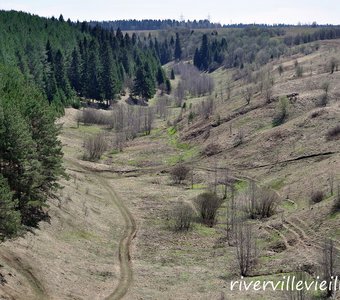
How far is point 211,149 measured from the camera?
8075 centimetres

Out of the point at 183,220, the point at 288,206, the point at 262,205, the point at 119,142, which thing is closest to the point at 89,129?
the point at 119,142

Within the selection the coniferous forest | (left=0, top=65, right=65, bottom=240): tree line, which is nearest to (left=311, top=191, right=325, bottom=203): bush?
the coniferous forest

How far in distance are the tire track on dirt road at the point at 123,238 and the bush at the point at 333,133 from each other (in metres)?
30.5

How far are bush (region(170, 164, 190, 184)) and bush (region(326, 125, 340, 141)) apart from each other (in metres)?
20.4

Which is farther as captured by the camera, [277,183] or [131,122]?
→ [131,122]

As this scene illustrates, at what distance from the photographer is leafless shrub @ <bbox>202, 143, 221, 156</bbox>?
7962cm

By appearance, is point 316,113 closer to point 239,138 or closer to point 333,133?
point 333,133

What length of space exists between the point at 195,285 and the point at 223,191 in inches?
1072

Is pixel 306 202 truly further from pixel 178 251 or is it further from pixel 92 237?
pixel 92 237

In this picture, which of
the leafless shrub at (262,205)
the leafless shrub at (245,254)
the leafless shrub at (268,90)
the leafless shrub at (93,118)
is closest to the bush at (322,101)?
the leafless shrub at (268,90)

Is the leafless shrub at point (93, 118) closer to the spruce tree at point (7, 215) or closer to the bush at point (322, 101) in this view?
the bush at point (322, 101)

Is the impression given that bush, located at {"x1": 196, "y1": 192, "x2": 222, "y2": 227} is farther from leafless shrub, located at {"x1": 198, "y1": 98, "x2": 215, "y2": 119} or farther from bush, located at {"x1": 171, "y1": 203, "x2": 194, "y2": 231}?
leafless shrub, located at {"x1": 198, "y1": 98, "x2": 215, "y2": 119}

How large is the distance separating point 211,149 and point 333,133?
64.5ft

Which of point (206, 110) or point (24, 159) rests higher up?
point (24, 159)
